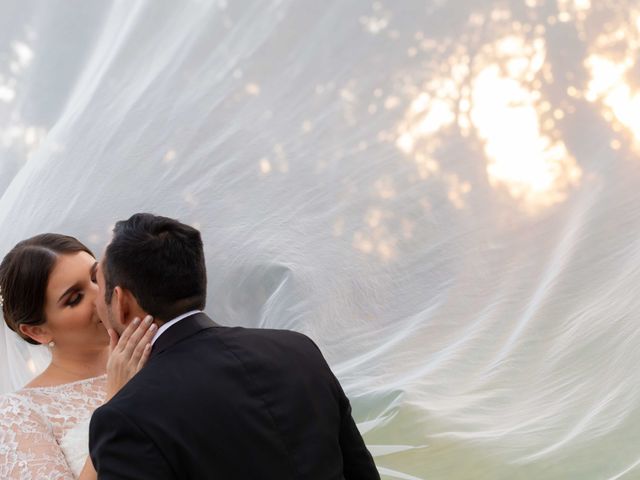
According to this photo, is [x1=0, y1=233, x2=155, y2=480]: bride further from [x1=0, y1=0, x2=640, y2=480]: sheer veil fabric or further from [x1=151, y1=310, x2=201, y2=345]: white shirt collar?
[x1=151, y1=310, x2=201, y2=345]: white shirt collar

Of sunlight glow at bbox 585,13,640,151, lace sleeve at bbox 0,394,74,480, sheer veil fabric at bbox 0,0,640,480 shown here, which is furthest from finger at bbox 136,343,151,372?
sunlight glow at bbox 585,13,640,151

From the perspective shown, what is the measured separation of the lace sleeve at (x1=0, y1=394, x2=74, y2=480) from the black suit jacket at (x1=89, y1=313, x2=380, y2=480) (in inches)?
30.5

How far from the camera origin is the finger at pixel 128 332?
5.90 ft

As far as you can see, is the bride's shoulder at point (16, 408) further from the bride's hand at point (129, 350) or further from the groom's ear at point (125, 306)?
the groom's ear at point (125, 306)

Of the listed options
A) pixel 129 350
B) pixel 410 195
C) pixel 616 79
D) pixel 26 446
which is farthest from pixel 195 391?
pixel 616 79

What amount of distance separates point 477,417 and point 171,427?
1.17m

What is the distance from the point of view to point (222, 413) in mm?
1669

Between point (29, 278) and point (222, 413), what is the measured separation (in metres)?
1.17

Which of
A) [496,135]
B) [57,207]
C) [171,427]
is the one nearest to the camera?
[171,427]

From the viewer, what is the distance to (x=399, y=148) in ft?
9.55

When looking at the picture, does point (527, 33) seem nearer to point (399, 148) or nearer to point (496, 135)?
point (496, 135)

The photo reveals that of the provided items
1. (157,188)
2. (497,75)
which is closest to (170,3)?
(157,188)

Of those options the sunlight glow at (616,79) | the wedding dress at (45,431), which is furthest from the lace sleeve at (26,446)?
the sunlight glow at (616,79)

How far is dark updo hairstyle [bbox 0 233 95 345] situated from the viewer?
2650 millimetres
